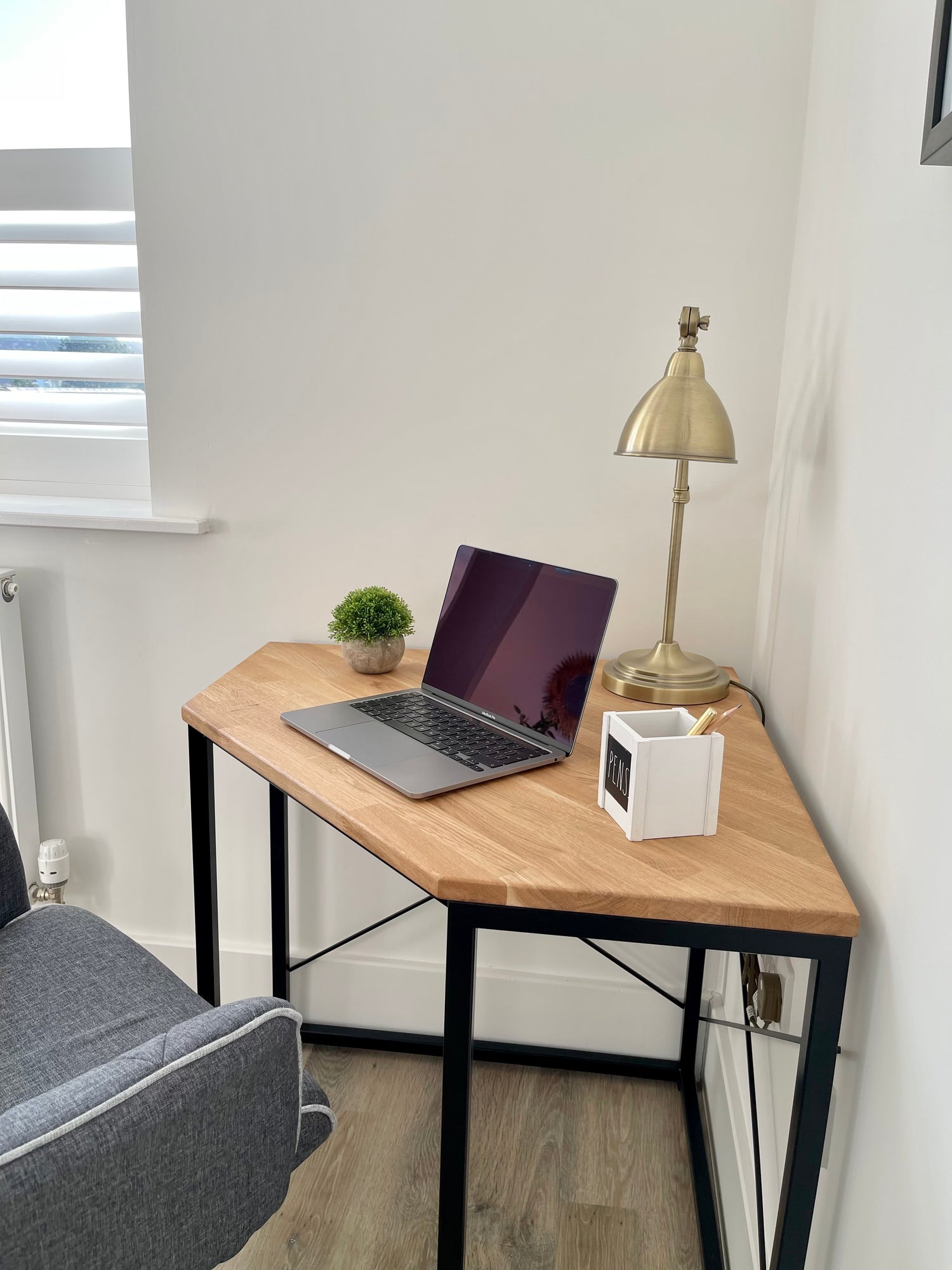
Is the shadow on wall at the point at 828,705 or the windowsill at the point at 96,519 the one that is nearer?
the shadow on wall at the point at 828,705

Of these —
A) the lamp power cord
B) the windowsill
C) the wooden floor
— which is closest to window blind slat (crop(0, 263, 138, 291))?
the windowsill

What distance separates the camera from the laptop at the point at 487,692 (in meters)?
1.09

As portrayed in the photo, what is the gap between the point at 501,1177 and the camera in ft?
4.78

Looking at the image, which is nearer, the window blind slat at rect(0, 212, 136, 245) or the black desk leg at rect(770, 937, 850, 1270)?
the black desk leg at rect(770, 937, 850, 1270)

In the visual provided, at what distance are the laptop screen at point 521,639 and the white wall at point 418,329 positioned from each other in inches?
11.0

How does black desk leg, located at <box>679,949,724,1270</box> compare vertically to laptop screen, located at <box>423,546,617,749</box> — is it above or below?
below

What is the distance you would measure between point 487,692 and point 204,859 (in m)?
0.56

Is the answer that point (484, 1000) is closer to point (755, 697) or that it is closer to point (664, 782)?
point (755, 697)

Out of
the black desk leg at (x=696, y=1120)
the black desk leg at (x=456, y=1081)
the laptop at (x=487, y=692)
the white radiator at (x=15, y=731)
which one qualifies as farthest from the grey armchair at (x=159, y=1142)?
the white radiator at (x=15, y=731)

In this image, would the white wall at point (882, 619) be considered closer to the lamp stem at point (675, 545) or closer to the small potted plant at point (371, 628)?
the lamp stem at point (675, 545)

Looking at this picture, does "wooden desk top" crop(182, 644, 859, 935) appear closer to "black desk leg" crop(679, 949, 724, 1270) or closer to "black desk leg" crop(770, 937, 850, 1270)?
"black desk leg" crop(770, 937, 850, 1270)

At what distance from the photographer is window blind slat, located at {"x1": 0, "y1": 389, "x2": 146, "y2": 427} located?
1746 millimetres

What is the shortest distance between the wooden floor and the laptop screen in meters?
0.81

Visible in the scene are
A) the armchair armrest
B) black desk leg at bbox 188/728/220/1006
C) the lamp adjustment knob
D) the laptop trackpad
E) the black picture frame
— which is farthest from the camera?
black desk leg at bbox 188/728/220/1006
